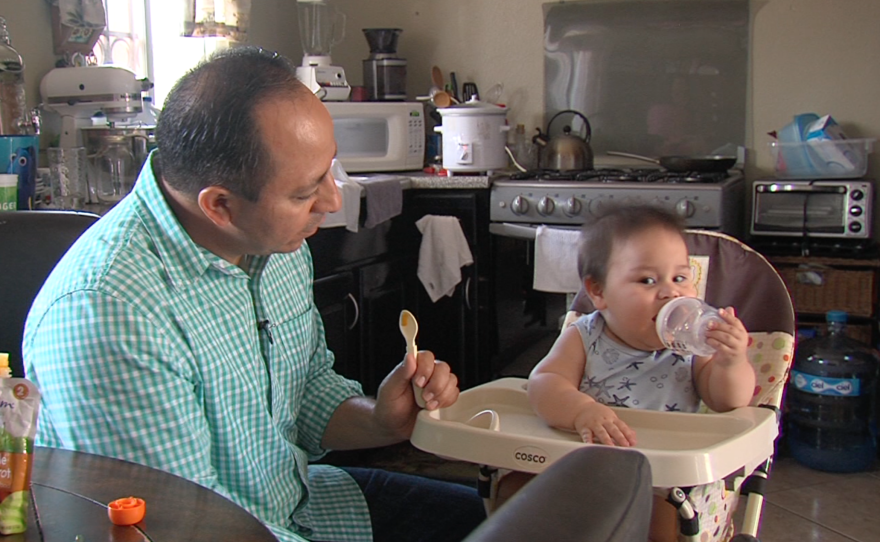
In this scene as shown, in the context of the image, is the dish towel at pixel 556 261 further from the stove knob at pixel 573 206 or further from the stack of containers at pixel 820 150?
the stack of containers at pixel 820 150

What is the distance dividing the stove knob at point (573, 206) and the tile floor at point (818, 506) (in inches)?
44.3

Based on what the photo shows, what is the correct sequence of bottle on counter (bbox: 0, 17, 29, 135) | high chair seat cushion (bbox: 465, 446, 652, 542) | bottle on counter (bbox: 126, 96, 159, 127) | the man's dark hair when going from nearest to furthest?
1. high chair seat cushion (bbox: 465, 446, 652, 542)
2. the man's dark hair
3. bottle on counter (bbox: 0, 17, 29, 135)
4. bottle on counter (bbox: 126, 96, 159, 127)

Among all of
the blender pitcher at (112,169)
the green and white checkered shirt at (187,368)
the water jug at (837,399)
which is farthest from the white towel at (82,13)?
the water jug at (837,399)

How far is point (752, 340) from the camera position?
1.80 meters

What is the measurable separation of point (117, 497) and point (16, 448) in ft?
0.35

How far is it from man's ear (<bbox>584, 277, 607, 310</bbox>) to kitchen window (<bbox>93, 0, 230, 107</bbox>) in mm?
1931

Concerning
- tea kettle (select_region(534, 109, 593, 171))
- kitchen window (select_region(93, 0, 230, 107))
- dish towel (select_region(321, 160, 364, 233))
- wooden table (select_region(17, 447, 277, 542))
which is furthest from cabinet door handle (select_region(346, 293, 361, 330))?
wooden table (select_region(17, 447, 277, 542))

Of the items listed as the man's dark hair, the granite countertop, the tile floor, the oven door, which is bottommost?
the tile floor

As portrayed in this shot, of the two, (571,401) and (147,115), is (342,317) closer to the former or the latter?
(147,115)

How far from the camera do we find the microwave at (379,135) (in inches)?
147

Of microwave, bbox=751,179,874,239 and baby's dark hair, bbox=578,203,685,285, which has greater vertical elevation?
baby's dark hair, bbox=578,203,685,285

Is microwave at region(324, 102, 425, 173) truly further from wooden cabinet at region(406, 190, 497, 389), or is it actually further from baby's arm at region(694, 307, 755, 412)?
baby's arm at region(694, 307, 755, 412)

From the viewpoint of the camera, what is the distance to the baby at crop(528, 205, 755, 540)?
169 centimetres

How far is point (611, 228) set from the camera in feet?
5.90
